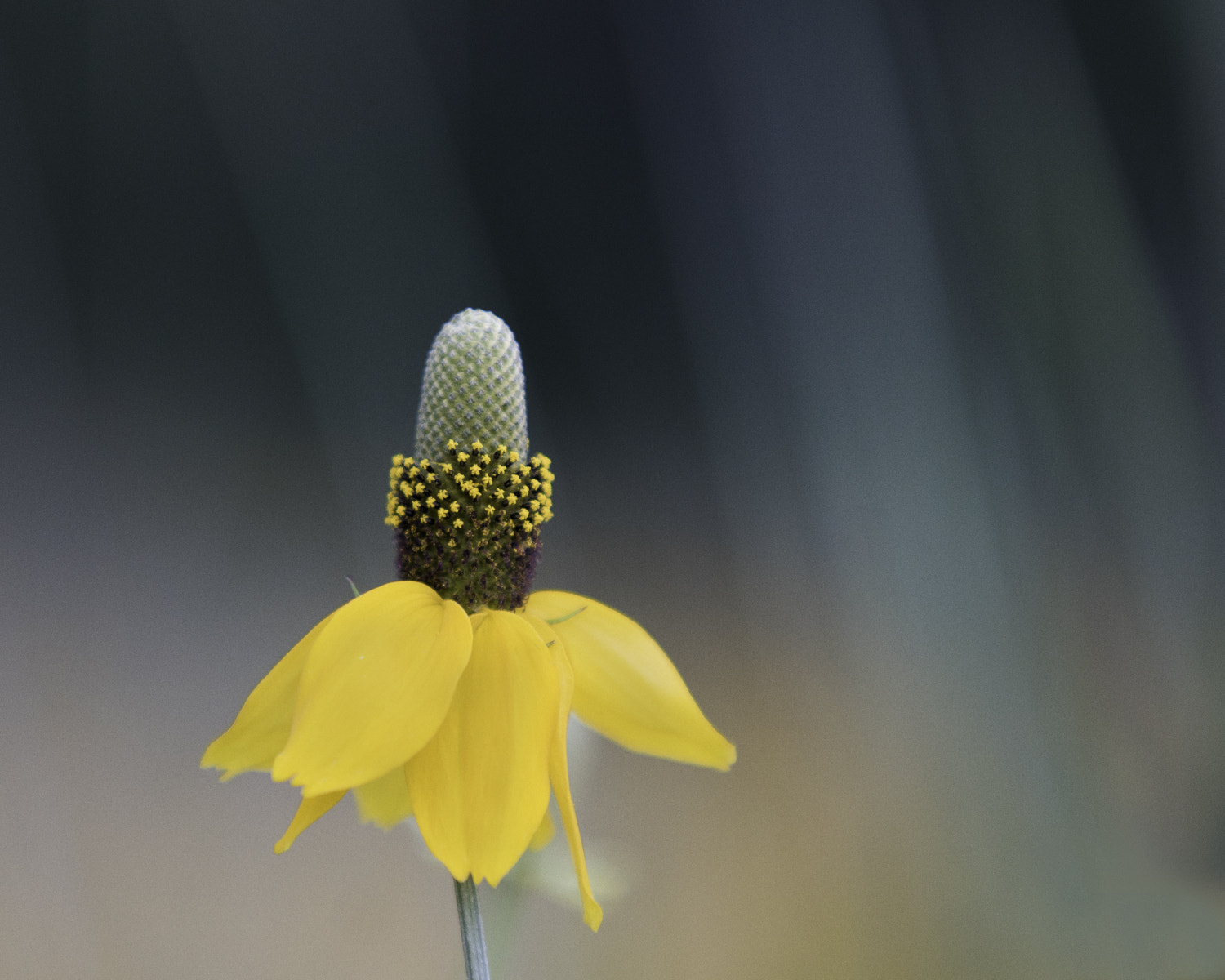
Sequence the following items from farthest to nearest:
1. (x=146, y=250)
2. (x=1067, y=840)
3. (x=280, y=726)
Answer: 1. (x=146, y=250)
2. (x=1067, y=840)
3. (x=280, y=726)

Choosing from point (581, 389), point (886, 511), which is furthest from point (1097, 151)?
point (581, 389)

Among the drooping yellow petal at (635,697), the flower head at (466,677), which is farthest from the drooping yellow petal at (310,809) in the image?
the drooping yellow petal at (635,697)

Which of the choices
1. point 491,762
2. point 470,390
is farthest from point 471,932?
point 470,390

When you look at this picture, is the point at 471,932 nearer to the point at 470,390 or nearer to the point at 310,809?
the point at 310,809

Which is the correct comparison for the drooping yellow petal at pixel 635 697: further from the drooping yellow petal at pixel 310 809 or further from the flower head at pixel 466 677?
the drooping yellow petal at pixel 310 809

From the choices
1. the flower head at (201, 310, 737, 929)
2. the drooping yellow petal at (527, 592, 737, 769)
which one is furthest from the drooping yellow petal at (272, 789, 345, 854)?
the drooping yellow petal at (527, 592, 737, 769)

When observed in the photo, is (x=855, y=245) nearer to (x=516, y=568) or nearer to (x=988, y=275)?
(x=988, y=275)
